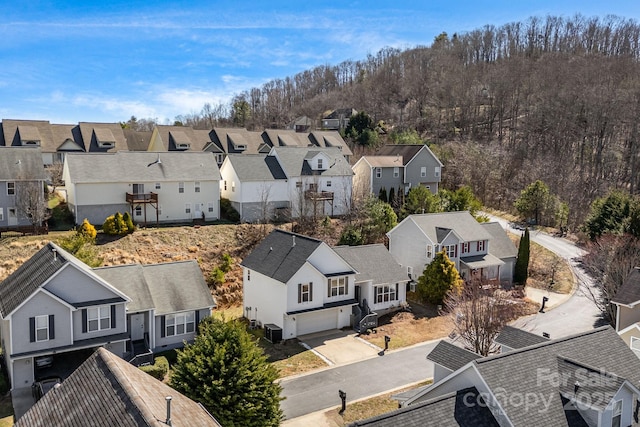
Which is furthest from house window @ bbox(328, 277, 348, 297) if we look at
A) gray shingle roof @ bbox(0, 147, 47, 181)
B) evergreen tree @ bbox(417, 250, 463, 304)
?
gray shingle roof @ bbox(0, 147, 47, 181)

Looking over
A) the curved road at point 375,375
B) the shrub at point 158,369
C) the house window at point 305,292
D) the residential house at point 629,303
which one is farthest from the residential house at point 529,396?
the house window at point 305,292

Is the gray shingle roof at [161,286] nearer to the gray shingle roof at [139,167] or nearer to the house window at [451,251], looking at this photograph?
the gray shingle roof at [139,167]

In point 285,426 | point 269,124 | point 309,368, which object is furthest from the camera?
point 269,124

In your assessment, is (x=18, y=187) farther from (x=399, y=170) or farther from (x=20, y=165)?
(x=399, y=170)

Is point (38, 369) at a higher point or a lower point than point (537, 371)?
lower

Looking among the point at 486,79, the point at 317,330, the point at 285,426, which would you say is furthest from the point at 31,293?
the point at 486,79

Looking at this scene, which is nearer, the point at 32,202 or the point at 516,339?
the point at 516,339

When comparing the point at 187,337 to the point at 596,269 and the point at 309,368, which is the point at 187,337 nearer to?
the point at 309,368

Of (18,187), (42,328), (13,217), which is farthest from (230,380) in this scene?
(13,217)
